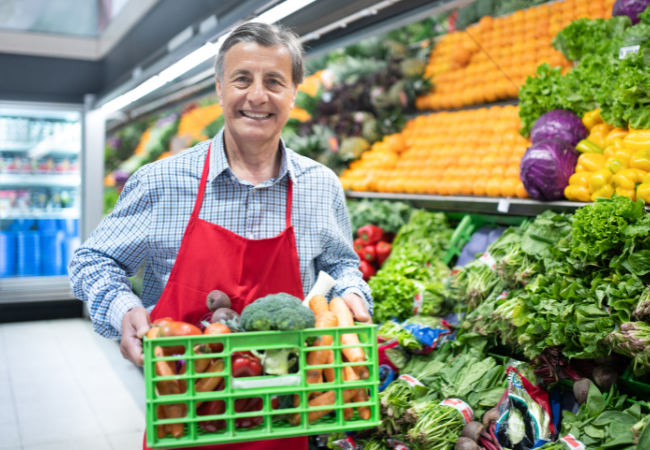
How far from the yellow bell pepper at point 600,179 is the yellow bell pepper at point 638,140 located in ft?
0.51

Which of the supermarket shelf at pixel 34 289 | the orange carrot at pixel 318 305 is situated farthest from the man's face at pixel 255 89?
the supermarket shelf at pixel 34 289

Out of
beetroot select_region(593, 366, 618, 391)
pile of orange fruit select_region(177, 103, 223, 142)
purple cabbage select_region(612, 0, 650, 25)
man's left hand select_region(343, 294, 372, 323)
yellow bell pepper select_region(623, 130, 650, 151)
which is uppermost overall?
pile of orange fruit select_region(177, 103, 223, 142)

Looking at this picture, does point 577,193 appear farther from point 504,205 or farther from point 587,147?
point 504,205

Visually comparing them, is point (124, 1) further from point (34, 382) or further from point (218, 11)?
point (34, 382)

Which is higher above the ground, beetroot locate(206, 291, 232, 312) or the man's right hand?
beetroot locate(206, 291, 232, 312)

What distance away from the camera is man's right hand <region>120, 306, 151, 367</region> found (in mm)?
1461

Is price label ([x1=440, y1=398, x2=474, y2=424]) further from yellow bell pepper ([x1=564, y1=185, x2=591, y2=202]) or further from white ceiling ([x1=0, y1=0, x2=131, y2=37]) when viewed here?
white ceiling ([x1=0, y1=0, x2=131, y2=37])

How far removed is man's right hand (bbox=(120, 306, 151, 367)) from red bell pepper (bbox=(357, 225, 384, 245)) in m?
2.92

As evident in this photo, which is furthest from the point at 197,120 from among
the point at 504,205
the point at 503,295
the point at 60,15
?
the point at 503,295

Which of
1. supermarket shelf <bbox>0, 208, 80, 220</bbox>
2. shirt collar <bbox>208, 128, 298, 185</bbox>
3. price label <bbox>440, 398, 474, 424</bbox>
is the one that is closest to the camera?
shirt collar <bbox>208, 128, 298, 185</bbox>

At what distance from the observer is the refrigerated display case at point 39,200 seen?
24.1 ft

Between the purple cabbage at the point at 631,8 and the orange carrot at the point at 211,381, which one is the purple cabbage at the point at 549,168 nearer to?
the purple cabbage at the point at 631,8

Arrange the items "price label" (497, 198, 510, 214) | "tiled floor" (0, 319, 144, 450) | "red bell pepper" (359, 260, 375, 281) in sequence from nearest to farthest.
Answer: "price label" (497, 198, 510, 214) < "tiled floor" (0, 319, 144, 450) < "red bell pepper" (359, 260, 375, 281)

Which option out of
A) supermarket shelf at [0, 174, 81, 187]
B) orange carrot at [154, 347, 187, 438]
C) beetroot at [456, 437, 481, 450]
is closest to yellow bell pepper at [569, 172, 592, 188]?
beetroot at [456, 437, 481, 450]
